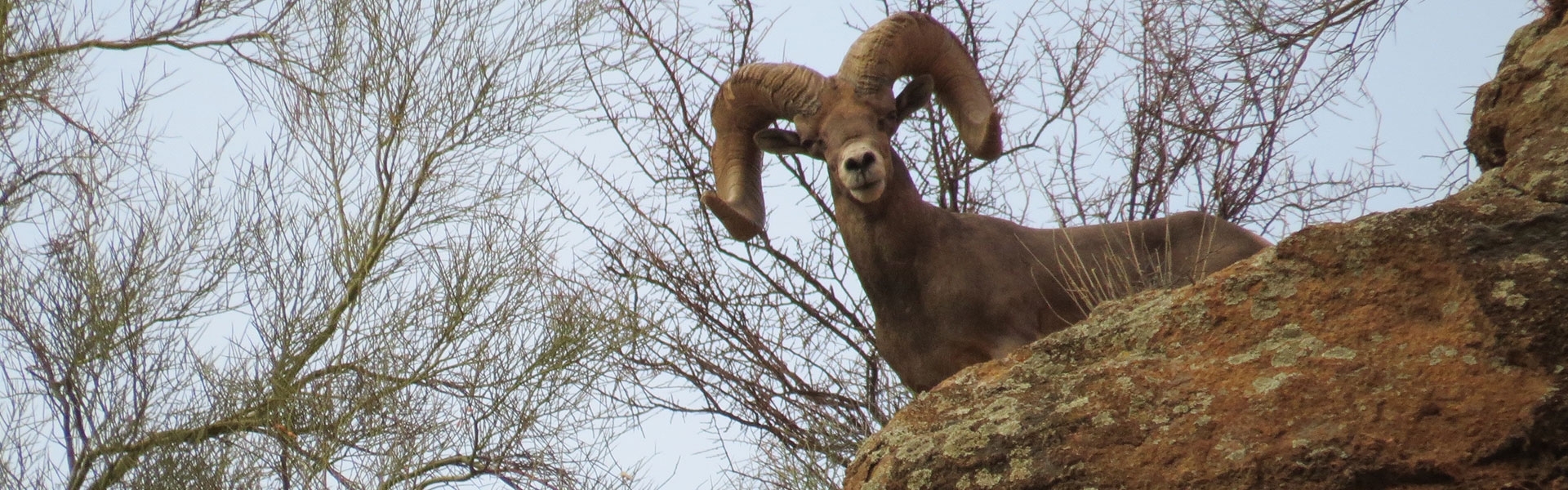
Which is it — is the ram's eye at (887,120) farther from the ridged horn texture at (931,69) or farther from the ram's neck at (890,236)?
the ram's neck at (890,236)

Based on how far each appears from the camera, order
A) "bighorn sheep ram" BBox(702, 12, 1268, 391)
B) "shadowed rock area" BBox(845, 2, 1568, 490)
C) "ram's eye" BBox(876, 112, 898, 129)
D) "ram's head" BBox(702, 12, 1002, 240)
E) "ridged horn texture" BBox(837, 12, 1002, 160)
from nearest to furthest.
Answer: "shadowed rock area" BBox(845, 2, 1568, 490)
"bighorn sheep ram" BBox(702, 12, 1268, 391)
"ram's head" BBox(702, 12, 1002, 240)
"ram's eye" BBox(876, 112, 898, 129)
"ridged horn texture" BBox(837, 12, 1002, 160)

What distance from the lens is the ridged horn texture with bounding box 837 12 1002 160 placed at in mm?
6574

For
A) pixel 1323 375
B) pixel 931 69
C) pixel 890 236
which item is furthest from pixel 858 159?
pixel 1323 375

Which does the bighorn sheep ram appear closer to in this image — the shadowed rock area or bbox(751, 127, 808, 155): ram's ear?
bbox(751, 127, 808, 155): ram's ear

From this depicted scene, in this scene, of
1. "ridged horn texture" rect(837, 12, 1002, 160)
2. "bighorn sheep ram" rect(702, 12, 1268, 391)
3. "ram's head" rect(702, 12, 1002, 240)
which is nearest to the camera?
"bighorn sheep ram" rect(702, 12, 1268, 391)

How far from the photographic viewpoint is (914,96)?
6.69m

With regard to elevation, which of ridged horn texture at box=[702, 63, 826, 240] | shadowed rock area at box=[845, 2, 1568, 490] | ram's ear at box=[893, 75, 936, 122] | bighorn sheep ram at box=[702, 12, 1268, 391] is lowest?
shadowed rock area at box=[845, 2, 1568, 490]

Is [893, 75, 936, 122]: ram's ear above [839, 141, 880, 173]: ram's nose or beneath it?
above

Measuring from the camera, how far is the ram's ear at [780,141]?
21.8 ft

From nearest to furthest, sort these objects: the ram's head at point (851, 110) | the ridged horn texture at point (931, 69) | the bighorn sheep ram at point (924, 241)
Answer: the bighorn sheep ram at point (924, 241), the ram's head at point (851, 110), the ridged horn texture at point (931, 69)

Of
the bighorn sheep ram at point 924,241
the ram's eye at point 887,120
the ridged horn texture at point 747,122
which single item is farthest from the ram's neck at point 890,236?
the ridged horn texture at point 747,122

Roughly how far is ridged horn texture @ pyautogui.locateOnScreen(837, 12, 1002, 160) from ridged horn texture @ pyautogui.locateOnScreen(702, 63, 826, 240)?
0.21 meters

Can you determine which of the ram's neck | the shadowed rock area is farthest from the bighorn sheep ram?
→ the shadowed rock area

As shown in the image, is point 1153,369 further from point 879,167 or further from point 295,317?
point 295,317
